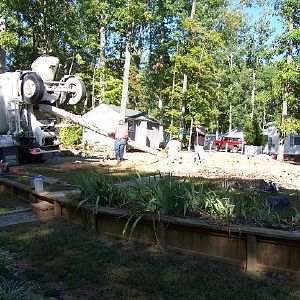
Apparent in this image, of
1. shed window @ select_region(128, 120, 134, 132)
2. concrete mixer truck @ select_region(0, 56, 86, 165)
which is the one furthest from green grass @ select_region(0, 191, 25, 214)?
shed window @ select_region(128, 120, 134, 132)

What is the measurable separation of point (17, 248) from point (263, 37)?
152 feet

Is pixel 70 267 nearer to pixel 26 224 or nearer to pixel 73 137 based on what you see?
pixel 26 224

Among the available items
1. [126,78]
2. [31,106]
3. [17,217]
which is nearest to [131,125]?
[126,78]

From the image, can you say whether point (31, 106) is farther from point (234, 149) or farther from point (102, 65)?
point (234, 149)

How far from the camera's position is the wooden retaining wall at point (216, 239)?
3711 millimetres

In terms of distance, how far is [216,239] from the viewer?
4.11m

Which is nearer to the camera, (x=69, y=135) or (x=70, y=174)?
(x=70, y=174)

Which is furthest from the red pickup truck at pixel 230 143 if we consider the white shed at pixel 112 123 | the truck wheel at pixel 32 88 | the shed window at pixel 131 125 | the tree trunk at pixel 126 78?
the truck wheel at pixel 32 88

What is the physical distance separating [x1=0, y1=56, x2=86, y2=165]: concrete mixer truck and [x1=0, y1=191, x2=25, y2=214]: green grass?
16.2 ft

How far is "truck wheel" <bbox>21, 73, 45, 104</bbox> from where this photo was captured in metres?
12.0

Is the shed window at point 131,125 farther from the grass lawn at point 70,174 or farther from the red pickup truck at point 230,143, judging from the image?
the grass lawn at point 70,174

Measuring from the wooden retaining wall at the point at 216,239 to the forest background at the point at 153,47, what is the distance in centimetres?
1506

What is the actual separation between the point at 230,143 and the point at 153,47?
34.6ft

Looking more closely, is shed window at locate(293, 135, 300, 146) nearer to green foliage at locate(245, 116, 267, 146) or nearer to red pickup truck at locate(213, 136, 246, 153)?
green foliage at locate(245, 116, 267, 146)
